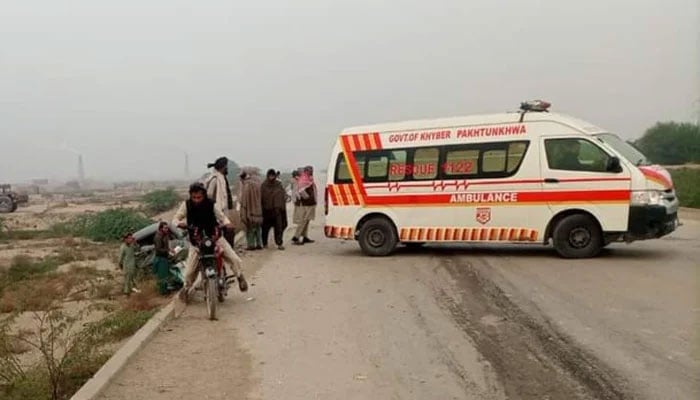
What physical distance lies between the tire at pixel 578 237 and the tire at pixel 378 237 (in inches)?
120

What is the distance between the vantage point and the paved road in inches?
226

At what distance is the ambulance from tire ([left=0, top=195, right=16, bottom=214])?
132 feet

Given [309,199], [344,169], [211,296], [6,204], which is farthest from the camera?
[6,204]

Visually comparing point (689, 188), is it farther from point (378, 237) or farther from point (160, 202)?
point (160, 202)

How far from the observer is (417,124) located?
13.2 meters

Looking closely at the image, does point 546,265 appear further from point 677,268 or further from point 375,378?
point 375,378

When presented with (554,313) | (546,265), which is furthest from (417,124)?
(554,313)

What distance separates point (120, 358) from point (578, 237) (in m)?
7.98

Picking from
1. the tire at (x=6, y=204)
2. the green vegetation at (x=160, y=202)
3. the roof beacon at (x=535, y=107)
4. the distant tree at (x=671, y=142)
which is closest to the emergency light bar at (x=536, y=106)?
the roof beacon at (x=535, y=107)

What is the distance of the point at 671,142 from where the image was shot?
6556cm

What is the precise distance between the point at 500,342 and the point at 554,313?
1361 mm

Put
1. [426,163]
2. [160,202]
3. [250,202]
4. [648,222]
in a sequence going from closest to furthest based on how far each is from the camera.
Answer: [648,222] < [426,163] < [250,202] < [160,202]

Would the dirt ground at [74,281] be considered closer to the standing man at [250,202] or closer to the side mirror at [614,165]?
the standing man at [250,202]

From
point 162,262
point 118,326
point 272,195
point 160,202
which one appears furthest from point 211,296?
point 160,202
